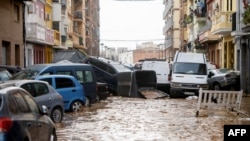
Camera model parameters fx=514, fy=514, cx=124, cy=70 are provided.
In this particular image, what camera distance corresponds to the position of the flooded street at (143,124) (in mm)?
14195

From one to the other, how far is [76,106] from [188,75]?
11233mm

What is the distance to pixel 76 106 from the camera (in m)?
20.7

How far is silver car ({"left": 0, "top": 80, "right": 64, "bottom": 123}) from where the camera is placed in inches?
621

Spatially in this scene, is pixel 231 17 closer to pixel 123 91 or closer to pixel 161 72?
pixel 161 72

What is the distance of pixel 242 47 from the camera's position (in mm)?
34281

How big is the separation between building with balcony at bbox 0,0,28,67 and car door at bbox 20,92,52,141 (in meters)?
20.3

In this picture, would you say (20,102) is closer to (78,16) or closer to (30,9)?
(30,9)

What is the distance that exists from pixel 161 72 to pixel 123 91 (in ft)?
14.9

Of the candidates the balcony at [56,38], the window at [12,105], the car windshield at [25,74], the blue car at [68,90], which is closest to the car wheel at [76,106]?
the blue car at [68,90]

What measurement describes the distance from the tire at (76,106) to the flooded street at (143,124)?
1.15 feet

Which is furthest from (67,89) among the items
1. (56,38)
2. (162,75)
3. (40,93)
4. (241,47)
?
(56,38)

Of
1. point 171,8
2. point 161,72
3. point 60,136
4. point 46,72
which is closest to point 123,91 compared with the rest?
point 161,72

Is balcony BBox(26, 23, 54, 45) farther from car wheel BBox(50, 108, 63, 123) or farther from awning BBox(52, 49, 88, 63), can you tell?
car wheel BBox(50, 108, 63, 123)

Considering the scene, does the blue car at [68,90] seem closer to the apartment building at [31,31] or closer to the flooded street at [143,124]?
the flooded street at [143,124]
